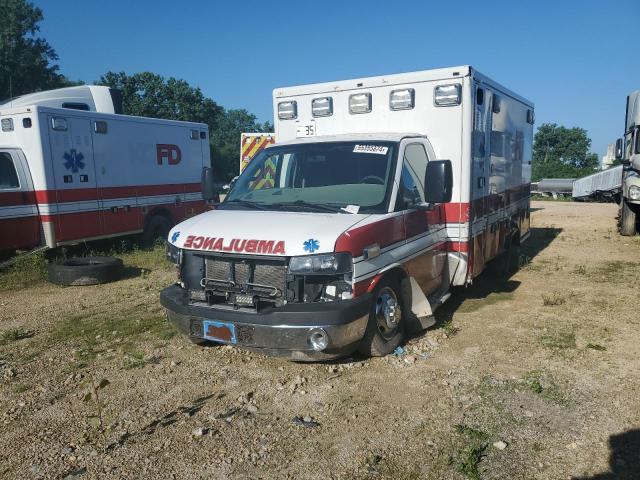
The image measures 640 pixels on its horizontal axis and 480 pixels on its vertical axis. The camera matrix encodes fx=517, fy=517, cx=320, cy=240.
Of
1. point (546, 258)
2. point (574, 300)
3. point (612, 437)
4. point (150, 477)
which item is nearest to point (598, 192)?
point (546, 258)

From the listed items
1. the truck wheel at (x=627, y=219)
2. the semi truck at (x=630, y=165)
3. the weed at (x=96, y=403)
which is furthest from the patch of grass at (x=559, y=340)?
the truck wheel at (x=627, y=219)

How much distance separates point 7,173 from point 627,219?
1380 cm

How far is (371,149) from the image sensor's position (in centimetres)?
516

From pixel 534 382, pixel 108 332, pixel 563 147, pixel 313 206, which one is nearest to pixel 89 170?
pixel 108 332

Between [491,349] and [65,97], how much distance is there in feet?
36.4

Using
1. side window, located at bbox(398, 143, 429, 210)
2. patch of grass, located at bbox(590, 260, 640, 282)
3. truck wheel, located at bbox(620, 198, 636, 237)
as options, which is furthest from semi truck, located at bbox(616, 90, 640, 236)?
side window, located at bbox(398, 143, 429, 210)

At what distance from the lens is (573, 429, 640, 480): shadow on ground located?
10.2ft

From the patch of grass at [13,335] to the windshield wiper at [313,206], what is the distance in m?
3.38

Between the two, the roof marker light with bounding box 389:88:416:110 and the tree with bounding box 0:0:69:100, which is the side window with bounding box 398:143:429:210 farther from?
the tree with bounding box 0:0:69:100

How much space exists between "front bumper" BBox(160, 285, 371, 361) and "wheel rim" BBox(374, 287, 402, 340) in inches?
16.0

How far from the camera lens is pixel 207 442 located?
3.55 metres

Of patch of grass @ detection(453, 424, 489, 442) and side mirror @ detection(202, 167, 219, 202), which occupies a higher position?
side mirror @ detection(202, 167, 219, 202)

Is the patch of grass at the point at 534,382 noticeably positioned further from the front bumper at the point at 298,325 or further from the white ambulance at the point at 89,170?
the white ambulance at the point at 89,170

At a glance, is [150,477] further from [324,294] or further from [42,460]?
[324,294]
